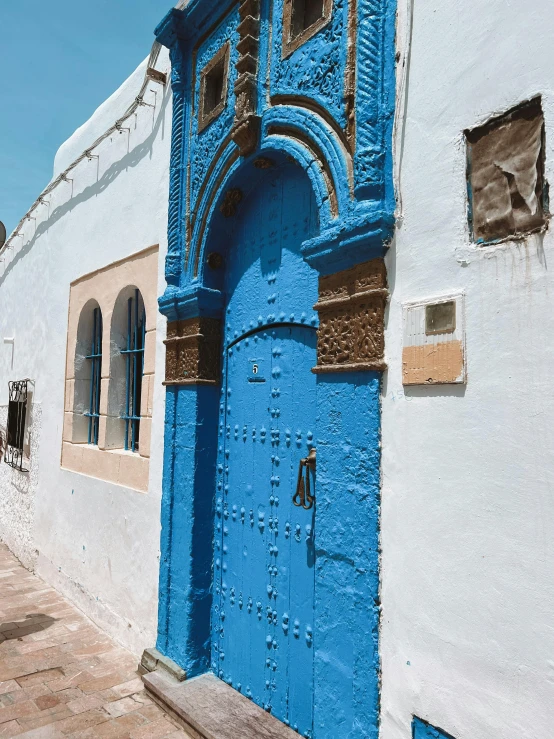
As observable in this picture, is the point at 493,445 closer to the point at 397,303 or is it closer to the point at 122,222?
the point at 397,303

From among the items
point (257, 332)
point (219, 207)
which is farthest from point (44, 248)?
point (257, 332)

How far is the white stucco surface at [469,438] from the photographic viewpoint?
1.67 metres

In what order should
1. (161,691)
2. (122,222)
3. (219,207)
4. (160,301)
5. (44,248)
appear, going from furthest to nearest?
(44,248) < (122,222) < (160,301) < (219,207) < (161,691)

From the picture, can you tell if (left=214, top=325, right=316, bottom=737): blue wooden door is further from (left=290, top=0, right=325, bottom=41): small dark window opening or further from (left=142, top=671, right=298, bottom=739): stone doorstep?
(left=290, top=0, right=325, bottom=41): small dark window opening

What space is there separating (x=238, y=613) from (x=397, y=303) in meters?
1.99

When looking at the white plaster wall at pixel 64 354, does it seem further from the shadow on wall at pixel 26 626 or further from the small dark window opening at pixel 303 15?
the small dark window opening at pixel 303 15

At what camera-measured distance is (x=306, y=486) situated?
261 centimetres

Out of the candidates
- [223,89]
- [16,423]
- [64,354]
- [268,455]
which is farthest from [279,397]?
[16,423]

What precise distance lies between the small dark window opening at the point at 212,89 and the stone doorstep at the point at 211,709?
3382 millimetres

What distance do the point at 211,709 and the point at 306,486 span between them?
1347 mm

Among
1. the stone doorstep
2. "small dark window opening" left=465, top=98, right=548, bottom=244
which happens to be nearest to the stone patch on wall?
"small dark window opening" left=465, top=98, right=548, bottom=244

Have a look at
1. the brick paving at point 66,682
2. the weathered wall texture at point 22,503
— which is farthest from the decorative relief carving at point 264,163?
the weathered wall texture at point 22,503

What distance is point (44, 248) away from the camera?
6.36m

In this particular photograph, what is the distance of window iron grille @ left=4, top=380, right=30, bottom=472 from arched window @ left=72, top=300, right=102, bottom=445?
148 centimetres
